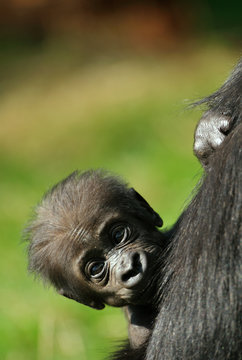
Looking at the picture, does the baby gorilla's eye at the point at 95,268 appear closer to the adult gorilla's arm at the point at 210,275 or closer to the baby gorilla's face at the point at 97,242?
the baby gorilla's face at the point at 97,242

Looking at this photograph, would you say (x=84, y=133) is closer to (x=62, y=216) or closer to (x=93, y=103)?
(x=93, y=103)

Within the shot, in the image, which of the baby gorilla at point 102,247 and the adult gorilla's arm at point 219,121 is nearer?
the adult gorilla's arm at point 219,121

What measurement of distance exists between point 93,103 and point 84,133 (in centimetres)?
65

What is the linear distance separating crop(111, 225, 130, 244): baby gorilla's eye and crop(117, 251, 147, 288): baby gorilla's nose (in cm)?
13

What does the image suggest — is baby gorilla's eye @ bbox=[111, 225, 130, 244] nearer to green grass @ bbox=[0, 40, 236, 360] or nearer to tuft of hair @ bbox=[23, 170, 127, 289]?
tuft of hair @ bbox=[23, 170, 127, 289]

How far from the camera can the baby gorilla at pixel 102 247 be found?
3922 millimetres

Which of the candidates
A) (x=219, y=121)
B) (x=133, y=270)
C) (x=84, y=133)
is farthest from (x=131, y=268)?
(x=84, y=133)

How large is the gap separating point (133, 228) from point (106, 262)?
0.70ft

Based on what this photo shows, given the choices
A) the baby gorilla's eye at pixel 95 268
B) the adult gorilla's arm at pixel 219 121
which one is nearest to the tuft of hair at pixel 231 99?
the adult gorilla's arm at pixel 219 121

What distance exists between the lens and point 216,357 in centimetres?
339

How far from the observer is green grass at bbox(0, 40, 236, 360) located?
24.6 feet

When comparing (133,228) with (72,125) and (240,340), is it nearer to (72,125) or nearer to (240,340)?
(240,340)

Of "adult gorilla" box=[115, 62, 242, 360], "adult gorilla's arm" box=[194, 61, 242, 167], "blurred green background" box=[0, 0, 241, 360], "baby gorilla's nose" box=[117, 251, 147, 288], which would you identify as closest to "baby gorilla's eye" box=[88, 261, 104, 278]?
"baby gorilla's nose" box=[117, 251, 147, 288]

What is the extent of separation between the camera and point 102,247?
4.07m
